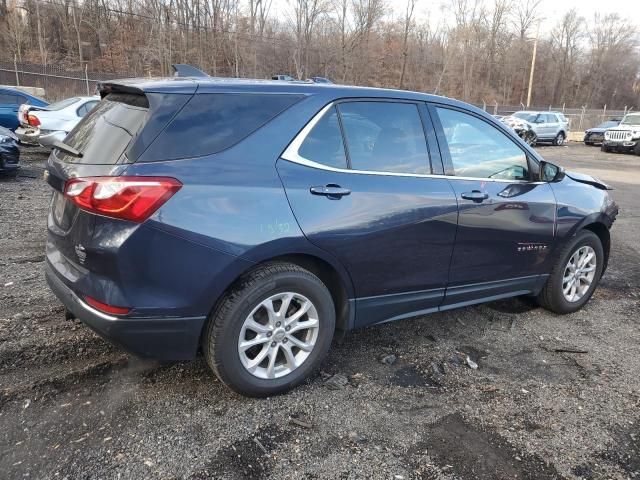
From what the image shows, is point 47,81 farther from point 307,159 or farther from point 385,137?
point 307,159

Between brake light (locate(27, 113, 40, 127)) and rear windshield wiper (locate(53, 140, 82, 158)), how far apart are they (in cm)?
1014

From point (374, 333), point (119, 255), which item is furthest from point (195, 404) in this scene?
point (374, 333)

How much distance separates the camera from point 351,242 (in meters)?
3.02

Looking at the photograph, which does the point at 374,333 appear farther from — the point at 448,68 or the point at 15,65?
the point at 448,68

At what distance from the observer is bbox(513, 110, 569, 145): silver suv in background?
2723 centimetres

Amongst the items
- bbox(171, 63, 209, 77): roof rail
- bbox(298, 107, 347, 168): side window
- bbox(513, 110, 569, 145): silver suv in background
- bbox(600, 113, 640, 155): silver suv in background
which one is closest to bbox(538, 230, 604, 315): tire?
bbox(298, 107, 347, 168): side window

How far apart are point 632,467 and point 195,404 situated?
7.54 feet

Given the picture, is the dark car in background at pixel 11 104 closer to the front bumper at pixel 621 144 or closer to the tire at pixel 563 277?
the tire at pixel 563 277

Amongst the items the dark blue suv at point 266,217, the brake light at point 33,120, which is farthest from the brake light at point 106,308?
the brake light at point 33,120

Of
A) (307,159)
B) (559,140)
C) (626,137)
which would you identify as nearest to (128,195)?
(307,159)

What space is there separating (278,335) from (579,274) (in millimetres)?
3054

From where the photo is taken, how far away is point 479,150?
379cm

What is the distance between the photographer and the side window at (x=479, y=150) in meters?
3.63

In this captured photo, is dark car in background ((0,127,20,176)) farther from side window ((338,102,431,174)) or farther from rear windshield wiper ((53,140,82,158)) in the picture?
side window ((338,102,431,174))
